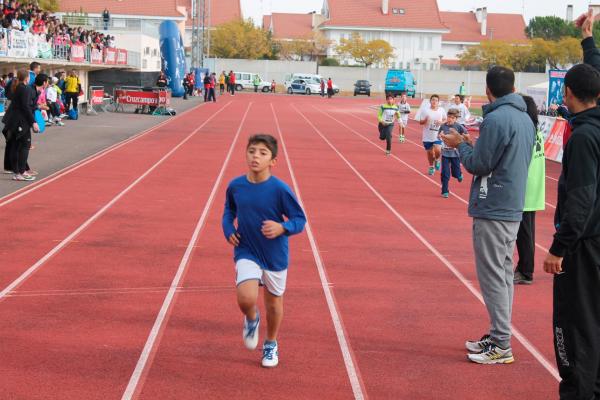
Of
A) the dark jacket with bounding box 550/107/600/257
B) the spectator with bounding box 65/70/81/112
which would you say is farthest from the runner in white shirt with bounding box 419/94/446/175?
the spectator with bounding box 65/70/81/112

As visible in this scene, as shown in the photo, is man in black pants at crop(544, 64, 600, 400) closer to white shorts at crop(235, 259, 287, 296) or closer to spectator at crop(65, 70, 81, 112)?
white shorts at crop(235, 259, 287, 296)

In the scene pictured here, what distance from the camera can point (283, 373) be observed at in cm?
618

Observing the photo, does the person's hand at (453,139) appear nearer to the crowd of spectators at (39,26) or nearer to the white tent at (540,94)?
the crowd of spectators at (39,26)

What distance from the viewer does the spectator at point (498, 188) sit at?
6328 millimetres

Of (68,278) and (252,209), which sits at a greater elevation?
(252,209)

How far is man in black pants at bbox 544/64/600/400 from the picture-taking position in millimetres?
4965

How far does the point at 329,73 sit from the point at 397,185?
74.6 m

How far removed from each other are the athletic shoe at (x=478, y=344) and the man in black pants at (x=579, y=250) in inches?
50.6

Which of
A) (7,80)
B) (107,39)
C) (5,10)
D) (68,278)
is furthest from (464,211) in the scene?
(107,39)

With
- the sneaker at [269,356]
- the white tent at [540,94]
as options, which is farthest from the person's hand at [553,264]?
the white tent at [540,94]

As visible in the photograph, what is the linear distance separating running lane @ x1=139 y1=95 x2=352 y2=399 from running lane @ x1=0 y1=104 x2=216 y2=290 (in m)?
1.97

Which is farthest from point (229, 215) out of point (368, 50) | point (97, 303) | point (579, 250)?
point (368, 50)

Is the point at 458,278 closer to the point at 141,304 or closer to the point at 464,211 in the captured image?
the point at 141,304

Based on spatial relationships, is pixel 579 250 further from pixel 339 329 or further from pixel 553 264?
pixel 339 329
